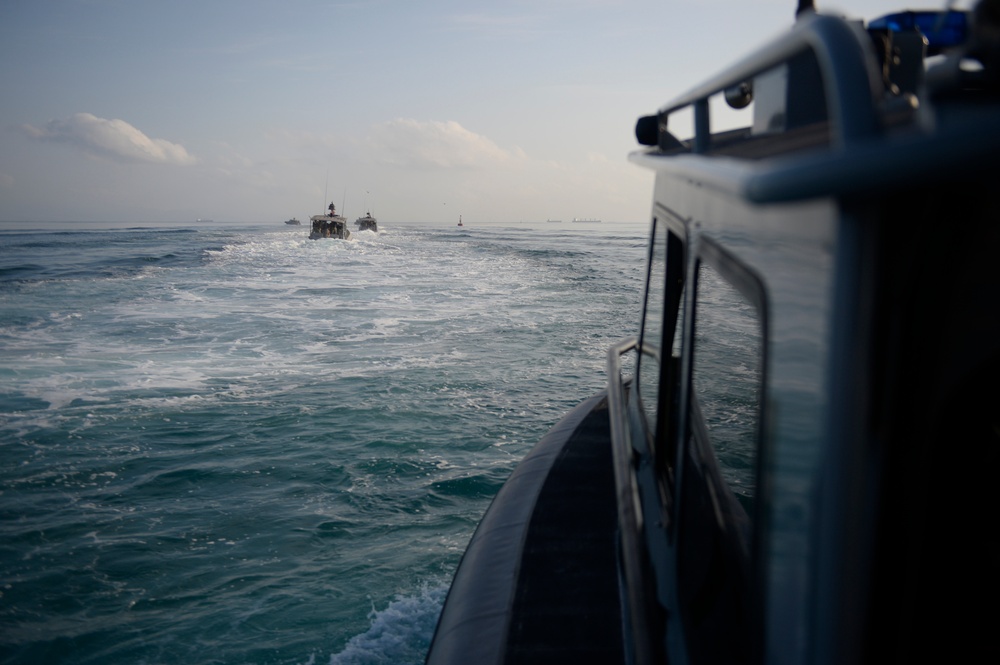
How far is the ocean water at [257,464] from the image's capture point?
5086mm

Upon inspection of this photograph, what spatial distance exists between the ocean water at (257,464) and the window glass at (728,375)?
111 inches

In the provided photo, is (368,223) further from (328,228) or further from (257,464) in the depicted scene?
(257,464)

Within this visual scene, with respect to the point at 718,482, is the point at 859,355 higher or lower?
higher

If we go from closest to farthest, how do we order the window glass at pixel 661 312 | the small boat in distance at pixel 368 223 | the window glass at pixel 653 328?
1. the window glass at pixel 661 312
2. the window glass at pixel 653 328
3. the small boat in distance at pixel 368 223

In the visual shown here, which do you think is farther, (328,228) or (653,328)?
(328,228)

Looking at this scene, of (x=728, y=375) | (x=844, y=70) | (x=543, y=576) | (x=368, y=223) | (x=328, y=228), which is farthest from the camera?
(x=368, y=223)

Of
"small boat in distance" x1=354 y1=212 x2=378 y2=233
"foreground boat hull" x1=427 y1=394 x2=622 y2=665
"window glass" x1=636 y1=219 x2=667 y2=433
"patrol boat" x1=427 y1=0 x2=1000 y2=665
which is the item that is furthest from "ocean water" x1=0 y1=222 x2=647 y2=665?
"small boat in distance" x1=354 y1=212 x2=378 y2=233

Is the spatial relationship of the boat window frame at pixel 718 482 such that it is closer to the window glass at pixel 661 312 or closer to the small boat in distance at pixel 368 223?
the window glass at pixel 661 312

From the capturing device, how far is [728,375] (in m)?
2.96

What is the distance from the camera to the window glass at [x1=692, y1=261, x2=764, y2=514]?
2035 millimetres

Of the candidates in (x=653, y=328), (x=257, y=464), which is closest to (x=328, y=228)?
(x=257, y=464)

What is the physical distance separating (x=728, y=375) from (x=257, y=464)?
628 centimetres

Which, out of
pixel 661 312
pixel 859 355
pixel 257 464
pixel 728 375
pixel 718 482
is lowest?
pixel 257 464

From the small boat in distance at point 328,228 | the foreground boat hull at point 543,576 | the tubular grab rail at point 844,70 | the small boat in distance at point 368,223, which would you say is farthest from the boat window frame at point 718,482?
the small boat in distance at point 368,223
